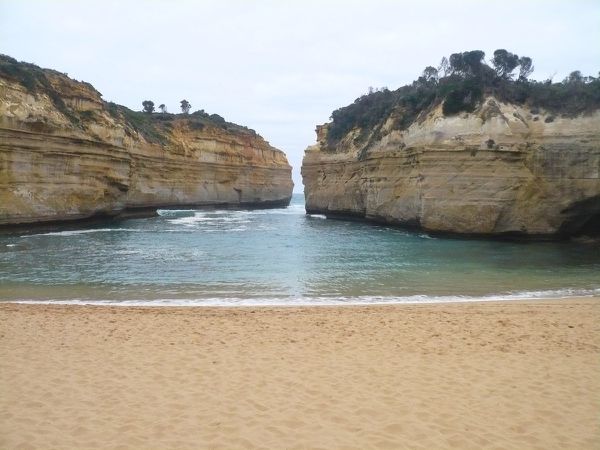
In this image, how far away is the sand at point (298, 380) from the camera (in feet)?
14.2

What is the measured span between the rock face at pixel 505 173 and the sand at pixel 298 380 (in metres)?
14.4

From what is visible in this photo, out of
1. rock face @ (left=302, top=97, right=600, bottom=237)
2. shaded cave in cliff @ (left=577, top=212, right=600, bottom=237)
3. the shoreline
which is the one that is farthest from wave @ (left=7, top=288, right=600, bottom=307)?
shaded cave in cliff @ (left=577, top=212, right=600, bottom=237)

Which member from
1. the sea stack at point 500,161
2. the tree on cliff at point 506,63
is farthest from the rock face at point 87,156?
the tree on cliff at point 506,63

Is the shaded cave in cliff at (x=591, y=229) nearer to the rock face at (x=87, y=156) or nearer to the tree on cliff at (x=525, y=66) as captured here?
the tree on cliff at (x=525, y=66)

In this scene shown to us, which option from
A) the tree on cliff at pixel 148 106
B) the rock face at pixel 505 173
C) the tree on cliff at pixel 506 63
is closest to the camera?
the rock face at pixel 505 173

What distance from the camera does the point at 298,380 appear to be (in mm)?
5699

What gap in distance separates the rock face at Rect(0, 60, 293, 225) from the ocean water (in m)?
3.24

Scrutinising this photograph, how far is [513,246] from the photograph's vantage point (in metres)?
20.7

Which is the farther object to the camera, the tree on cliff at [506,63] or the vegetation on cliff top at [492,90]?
the tree on cliff at [506,63]

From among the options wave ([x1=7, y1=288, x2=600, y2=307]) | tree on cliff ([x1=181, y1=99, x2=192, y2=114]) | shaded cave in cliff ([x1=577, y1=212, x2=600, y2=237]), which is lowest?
wave ([x1=7, y1=288, x2=600, y2=307])

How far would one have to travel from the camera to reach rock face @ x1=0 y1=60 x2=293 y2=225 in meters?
23.2

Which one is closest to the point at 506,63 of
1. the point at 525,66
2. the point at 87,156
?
the point at 525,66

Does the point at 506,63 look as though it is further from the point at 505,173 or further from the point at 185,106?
the point at 185,106

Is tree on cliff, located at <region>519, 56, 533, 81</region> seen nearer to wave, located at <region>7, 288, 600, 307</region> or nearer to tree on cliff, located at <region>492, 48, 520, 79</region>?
tree on cliff, located at <region>492, 48, 520, 79</region>
